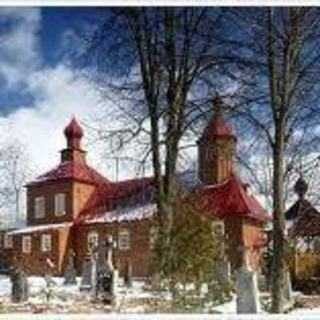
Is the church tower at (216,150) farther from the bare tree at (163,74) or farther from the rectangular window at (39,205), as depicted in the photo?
the rectangular window at (39,205)

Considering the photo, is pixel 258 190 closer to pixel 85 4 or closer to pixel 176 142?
pixel 176 142

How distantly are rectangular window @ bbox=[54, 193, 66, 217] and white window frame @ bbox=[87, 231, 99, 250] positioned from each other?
16 centimetres

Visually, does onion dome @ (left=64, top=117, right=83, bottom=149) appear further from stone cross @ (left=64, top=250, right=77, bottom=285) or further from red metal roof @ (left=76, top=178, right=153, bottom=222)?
stone cross @ (left=64, top=250, right=77, bottom=285)

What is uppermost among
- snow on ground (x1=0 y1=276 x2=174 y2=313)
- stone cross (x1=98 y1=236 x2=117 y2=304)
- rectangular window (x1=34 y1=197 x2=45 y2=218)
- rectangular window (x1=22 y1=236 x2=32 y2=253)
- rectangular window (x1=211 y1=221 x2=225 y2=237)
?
rectangular window (x1=34 y1=197 x2=45 y2=218)

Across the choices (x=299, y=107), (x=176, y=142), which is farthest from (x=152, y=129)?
(x=299, y=107)

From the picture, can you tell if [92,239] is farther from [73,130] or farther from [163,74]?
[163,74]

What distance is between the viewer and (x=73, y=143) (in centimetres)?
887

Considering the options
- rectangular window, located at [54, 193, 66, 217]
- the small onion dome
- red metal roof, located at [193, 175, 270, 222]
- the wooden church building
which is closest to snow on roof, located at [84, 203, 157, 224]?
the wooden church building

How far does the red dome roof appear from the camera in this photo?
8852 mm

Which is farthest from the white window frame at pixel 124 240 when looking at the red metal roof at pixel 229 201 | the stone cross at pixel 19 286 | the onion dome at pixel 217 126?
the onion dome at pixel 217 126

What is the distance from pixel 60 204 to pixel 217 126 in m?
0.80

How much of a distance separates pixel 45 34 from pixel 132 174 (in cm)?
75

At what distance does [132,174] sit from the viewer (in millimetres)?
8930

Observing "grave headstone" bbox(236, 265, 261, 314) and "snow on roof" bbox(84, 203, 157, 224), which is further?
"snow on roof" bbox(84, 203, 157, 224)
